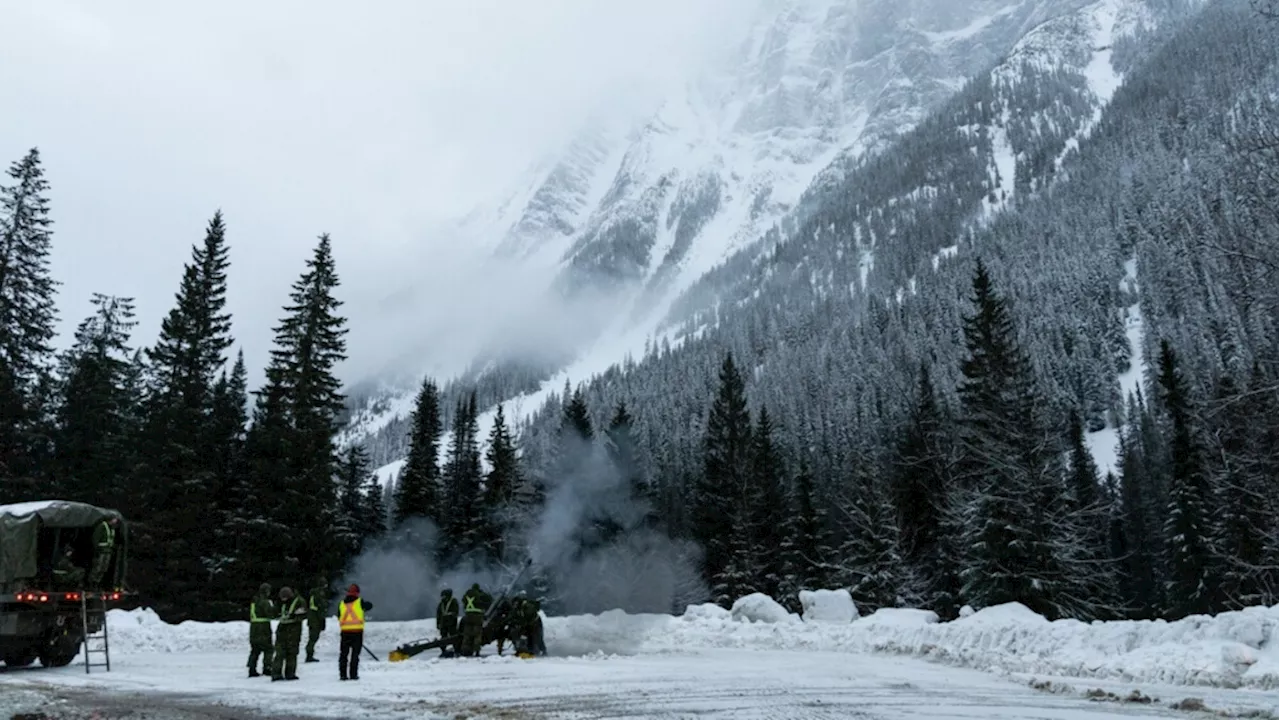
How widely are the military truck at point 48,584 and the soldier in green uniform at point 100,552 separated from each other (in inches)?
3.6

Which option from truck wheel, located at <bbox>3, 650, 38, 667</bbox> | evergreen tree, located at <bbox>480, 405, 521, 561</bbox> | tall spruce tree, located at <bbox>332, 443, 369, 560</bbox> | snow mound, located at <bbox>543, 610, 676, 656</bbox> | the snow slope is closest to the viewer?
truck wheel, located at <bbox>3, 650, 38, 667</bbox>

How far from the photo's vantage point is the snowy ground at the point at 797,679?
30.9 ft

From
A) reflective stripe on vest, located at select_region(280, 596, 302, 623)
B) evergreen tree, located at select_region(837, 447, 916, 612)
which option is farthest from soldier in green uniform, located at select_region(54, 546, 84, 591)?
evergreen tree, located at select_region(837, 447, 916, 612)

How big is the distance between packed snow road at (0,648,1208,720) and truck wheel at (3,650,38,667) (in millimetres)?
644

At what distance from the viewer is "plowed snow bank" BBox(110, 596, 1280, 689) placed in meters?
12.0

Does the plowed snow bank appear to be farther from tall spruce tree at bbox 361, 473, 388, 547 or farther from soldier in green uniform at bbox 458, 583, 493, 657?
A: tall spruce tree at bbox 361, 473, 388, 547

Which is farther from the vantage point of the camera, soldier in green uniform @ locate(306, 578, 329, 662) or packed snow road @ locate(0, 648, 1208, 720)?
soldier in green uniform @ locate(306, 578, 329, 662)

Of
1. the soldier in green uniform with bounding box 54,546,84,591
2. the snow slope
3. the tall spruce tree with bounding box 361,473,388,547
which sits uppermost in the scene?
the snow slope

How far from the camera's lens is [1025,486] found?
25.7 m

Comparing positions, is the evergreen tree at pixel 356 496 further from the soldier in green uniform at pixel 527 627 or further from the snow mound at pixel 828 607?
the soldier in green uniform at pixel 527 627

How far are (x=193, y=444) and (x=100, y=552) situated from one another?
62.8 feet

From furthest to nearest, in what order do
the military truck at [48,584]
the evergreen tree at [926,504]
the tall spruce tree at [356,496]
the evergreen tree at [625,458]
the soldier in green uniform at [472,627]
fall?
the tall spruce tree at [356,496] → the evergreen tree at [926,504] → the evergreen tree at [625,458] → the soldier in green uniform at [472,627] → the military truck at [48,584]

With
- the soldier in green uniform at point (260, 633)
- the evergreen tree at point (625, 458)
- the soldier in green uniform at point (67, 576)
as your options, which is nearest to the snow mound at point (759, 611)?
the evergreen tree at point (625, 458)

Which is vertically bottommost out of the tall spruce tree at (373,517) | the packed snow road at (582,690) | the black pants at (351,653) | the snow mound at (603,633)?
the snow mound at (603,633)
